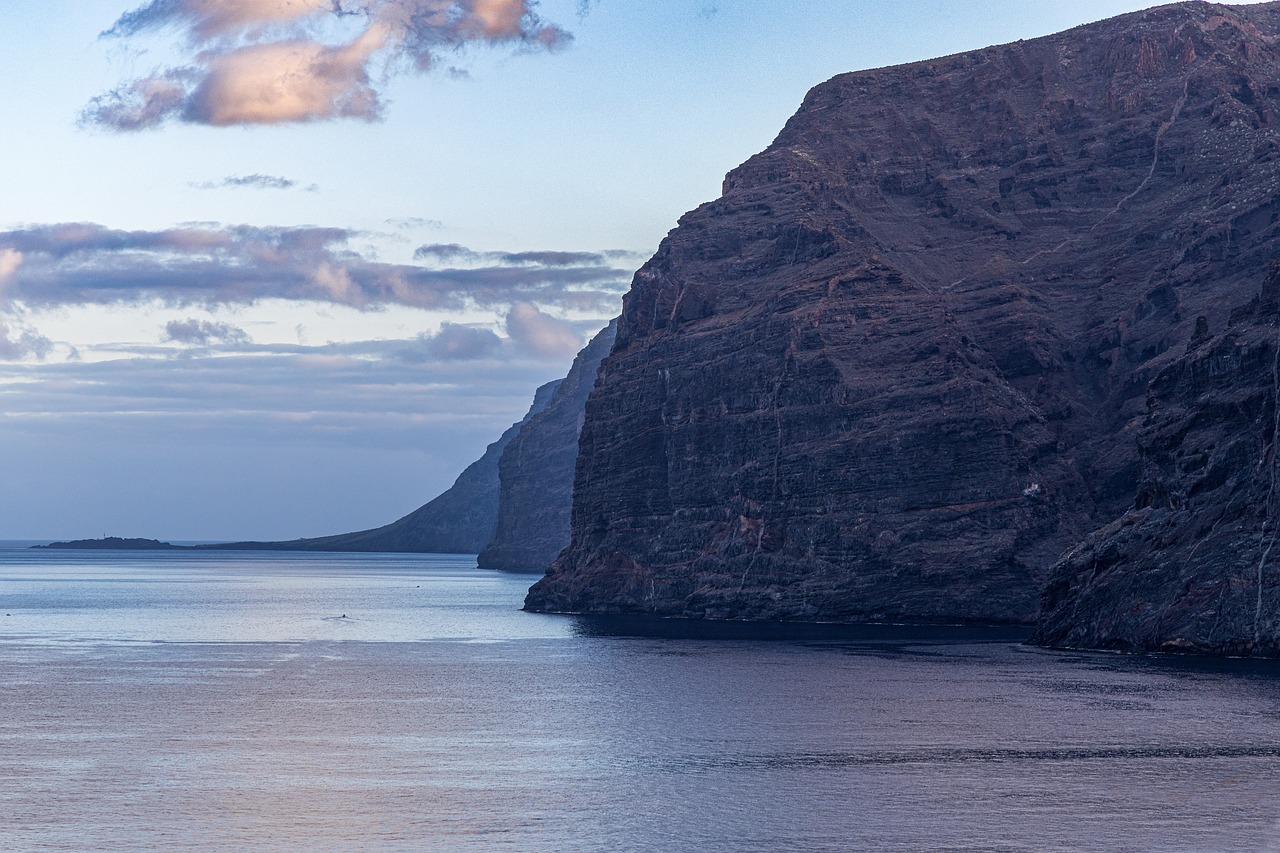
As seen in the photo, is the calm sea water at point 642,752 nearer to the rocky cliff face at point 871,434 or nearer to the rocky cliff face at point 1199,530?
the rocky cliff face at point 1199,530

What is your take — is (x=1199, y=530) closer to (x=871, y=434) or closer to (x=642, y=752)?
(x=871, y=434)

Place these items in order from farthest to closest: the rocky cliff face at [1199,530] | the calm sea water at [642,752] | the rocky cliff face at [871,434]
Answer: the rocky cliff face at [871,434]
the rocky cliff face at [1199,530]
the calm sea water at [642,752]

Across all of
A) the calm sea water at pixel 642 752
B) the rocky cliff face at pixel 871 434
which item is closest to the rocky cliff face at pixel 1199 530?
the calm sea water at pixel 642 752

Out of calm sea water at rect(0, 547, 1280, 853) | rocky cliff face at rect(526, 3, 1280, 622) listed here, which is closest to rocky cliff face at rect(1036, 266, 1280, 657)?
calm sea water at rect(0, 547, 1280, 853)

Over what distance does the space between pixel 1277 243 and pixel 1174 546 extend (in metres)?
71.8

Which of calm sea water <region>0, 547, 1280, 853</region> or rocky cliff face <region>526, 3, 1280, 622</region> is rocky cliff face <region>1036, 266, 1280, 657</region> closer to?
calm sea water <region>0, 547, 1280, 853</region>

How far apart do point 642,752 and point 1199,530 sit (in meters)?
65.5

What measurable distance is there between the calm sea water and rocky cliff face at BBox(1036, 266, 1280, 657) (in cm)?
570

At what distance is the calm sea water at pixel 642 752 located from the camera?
180ft

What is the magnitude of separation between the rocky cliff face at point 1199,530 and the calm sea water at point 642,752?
5.70 metres

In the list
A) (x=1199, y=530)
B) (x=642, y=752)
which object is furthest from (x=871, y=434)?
(x=642, y=752)

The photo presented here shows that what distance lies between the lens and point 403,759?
234 ft

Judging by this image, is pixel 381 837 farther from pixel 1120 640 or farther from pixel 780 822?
pixel 1120 640

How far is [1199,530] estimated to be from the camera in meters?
123
